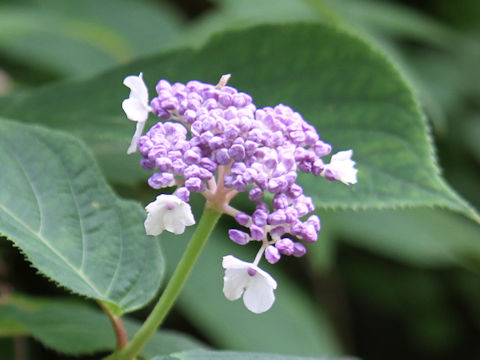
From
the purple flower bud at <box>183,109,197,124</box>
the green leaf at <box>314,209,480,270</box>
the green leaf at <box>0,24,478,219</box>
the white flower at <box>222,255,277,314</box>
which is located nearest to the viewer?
the white flower at <box>222,255,277,314</box>

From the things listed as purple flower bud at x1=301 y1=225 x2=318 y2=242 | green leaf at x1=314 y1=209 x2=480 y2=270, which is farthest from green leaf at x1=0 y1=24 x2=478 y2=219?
green leaf at x1=314 y1=209 x2=480 y2=270

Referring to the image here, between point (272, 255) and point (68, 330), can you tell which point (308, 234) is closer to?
point (272, 255)

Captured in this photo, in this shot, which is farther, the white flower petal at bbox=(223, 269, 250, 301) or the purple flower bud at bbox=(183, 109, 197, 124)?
the purple flower bud at bbox=(183, 109, 197, 124)

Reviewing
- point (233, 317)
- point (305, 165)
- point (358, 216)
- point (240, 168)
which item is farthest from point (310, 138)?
point (358, 216)

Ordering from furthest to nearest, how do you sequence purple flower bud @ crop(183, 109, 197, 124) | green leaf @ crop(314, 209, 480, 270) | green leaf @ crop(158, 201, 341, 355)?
1. green leaf @ crop(314, 209, 480, 270)
2. green leaf @ crop(158, 201, 341, 355)
3. purple flower bud @ crop(183, 109, 197, 124)

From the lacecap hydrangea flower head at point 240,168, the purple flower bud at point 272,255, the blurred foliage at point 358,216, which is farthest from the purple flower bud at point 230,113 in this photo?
the blurred foliage at point 358,216

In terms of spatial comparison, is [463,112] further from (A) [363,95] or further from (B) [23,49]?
(A) [363,95]

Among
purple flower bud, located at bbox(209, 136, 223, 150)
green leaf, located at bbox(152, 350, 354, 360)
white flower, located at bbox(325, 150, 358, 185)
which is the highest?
white flower, located at bbox(325, 150, 358, 185)

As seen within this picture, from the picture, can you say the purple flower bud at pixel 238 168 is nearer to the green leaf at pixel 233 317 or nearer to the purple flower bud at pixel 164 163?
the purple flower bud at pixel 164 163

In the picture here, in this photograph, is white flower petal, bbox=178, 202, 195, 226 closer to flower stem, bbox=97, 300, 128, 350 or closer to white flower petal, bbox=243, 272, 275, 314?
white flower petal, bbox=243, 272, 275, 314
